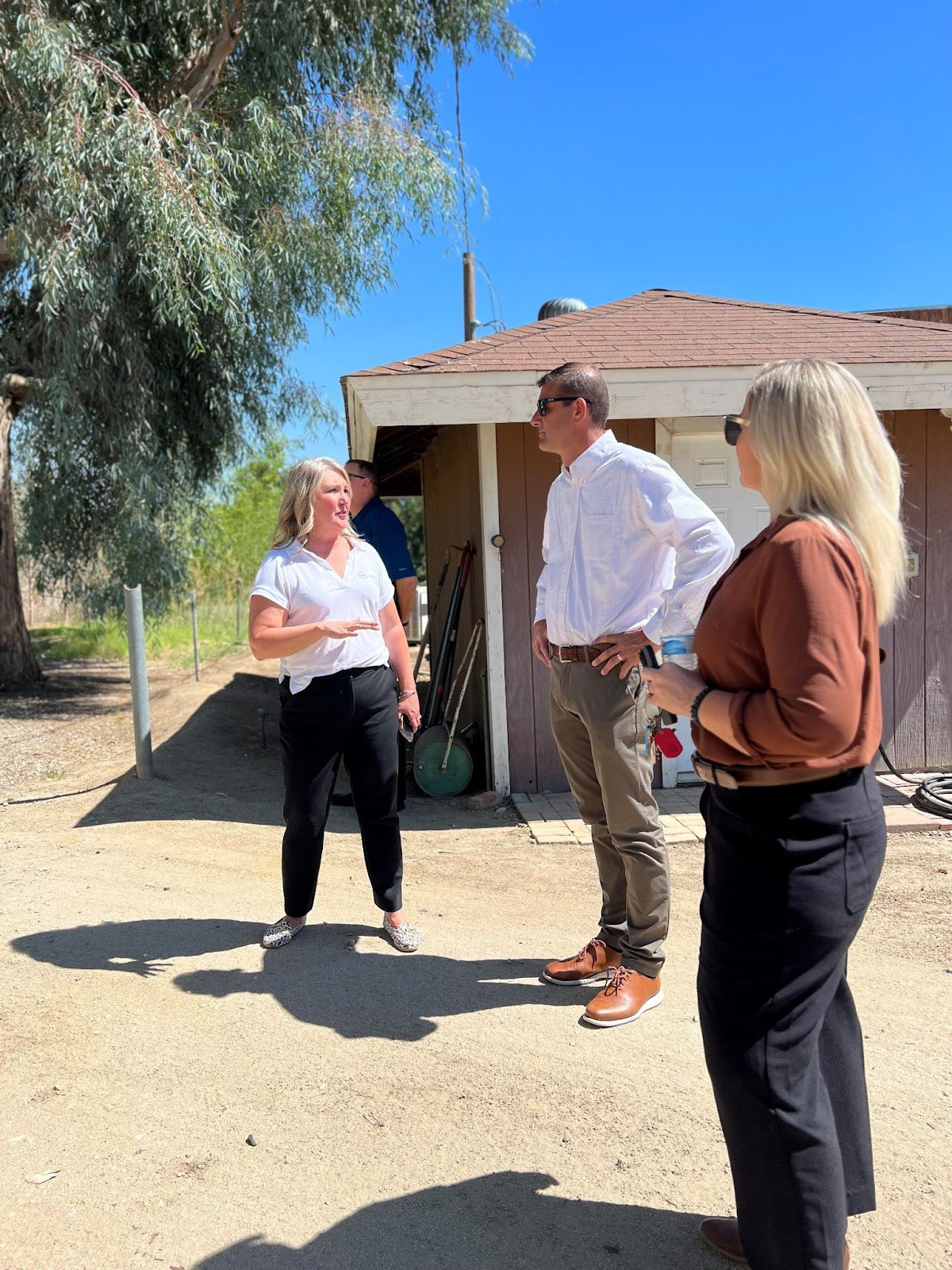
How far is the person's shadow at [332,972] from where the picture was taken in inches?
128

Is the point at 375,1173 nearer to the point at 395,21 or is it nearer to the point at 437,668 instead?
the point at 437,668

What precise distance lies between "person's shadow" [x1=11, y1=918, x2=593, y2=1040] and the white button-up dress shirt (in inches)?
48.1

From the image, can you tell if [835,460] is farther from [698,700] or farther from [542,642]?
[542,642]

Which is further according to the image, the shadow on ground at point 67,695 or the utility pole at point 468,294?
the utility pole at point 468,294

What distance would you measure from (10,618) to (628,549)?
1095 centimetres

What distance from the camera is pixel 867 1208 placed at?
77.0 inches

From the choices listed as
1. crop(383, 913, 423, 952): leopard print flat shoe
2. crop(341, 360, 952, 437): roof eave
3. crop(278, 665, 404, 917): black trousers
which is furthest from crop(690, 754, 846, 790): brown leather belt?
crop(341, 360, 952, 437): roof eave

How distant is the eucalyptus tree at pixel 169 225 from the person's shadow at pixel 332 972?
22.4ft

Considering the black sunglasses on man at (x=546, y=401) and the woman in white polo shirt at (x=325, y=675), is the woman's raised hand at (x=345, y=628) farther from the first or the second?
the black sunglasses on man at (x=546, y=401)

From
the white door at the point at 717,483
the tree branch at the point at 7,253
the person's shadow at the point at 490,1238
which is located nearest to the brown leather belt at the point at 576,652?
the person's shadow at the point at 490,1238

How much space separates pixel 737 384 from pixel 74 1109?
492cm

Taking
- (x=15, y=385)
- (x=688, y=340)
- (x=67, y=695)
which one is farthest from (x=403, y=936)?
(x=67, y=695)

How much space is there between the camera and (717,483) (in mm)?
6418

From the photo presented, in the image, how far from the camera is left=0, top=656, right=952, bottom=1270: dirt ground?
221 centimetres
